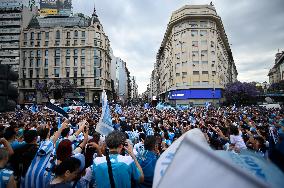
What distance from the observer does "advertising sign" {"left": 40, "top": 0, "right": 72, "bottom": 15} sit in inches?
3124

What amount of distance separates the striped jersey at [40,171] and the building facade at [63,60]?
65.6 m

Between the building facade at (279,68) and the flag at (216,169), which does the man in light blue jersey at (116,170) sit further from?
the building facade at (279,68)

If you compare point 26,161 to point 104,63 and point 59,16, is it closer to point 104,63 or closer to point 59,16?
point 104,63

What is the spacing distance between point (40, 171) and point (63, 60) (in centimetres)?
7112

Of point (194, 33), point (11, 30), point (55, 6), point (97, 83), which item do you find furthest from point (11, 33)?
point (194, 33)

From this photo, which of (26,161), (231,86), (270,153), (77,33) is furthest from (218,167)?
(77,33)

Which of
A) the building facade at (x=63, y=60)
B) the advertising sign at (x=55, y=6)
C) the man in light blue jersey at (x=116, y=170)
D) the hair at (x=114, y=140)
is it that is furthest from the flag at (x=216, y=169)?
the advertising sign at (x=55, y=6)

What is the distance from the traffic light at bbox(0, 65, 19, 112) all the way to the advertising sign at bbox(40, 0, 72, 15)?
8047cm

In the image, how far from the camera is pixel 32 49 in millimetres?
71750

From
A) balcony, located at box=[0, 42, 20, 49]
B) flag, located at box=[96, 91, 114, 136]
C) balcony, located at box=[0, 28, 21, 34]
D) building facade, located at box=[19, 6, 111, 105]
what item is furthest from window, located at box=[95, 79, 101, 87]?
flag, located at box=[96, 91, 114, 136]

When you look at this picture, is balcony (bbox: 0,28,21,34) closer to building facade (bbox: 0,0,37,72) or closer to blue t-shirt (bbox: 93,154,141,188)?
building facade (bbox: 0,0,37,72)

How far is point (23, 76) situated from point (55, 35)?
14707mm

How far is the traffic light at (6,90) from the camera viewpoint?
16.2 ft


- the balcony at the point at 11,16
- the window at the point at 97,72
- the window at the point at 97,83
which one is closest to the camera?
the window at the point at 97,83
